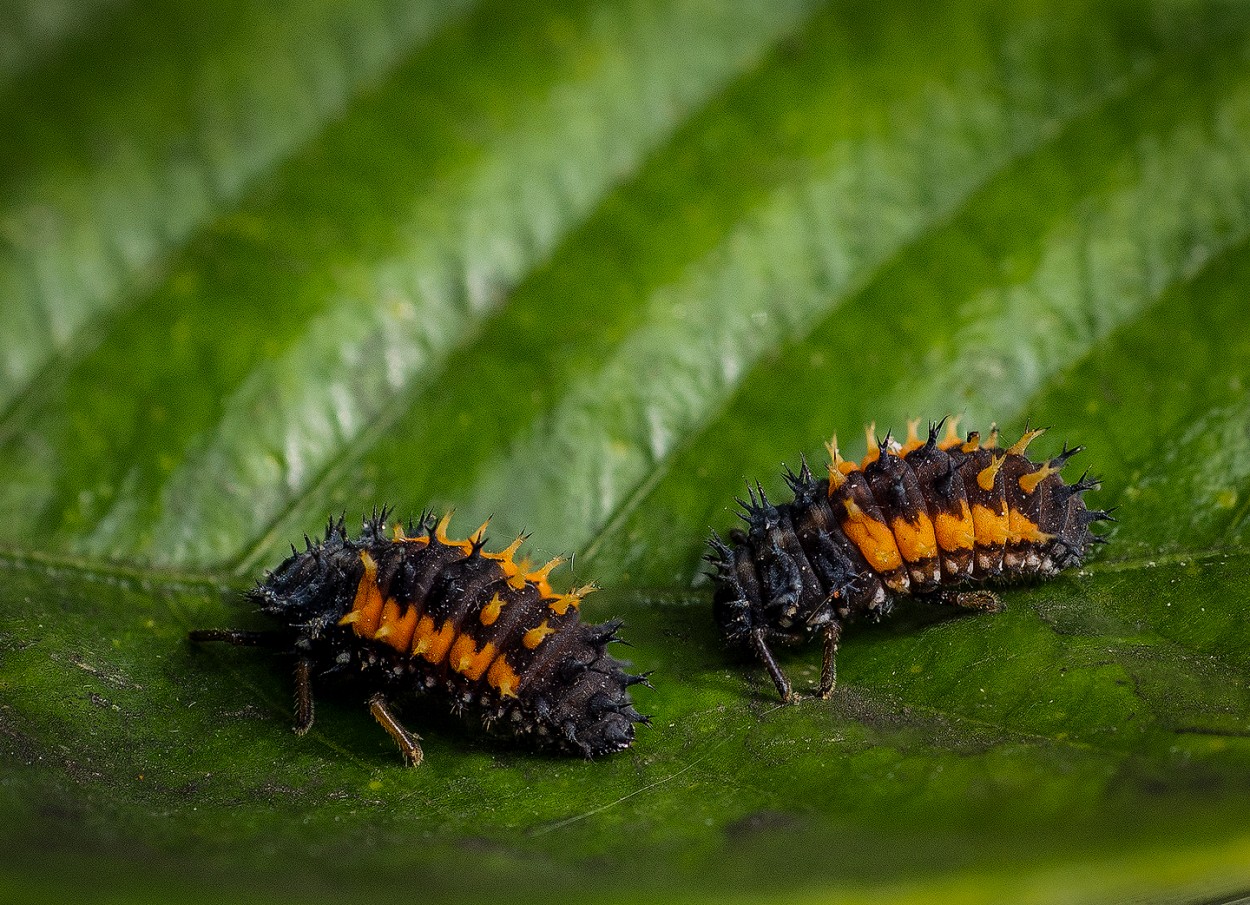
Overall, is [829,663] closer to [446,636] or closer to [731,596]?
[731,596]

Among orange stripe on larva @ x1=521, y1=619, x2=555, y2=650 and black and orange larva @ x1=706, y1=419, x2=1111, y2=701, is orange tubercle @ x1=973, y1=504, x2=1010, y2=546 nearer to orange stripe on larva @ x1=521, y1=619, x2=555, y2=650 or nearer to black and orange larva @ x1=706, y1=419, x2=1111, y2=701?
black and orange larva @ x1=706, y1=419, x2=1111, y2=701

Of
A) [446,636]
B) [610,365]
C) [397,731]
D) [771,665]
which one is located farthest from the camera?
[610,365]

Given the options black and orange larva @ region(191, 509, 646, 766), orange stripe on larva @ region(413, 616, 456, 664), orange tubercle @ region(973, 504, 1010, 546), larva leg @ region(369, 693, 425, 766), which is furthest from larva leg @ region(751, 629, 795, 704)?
larva leg @ region(369, 693, 425, 766)

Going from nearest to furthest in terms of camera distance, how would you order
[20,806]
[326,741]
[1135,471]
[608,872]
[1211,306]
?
1. [608,872]
2. [20,806]
3. [326,741]
4. [1135,471]
5. [1211,306]

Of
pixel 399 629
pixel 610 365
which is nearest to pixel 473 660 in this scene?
pixel 399 629

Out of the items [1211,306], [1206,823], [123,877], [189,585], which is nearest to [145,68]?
[189,585]

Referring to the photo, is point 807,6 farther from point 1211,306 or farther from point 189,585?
point 189,585
